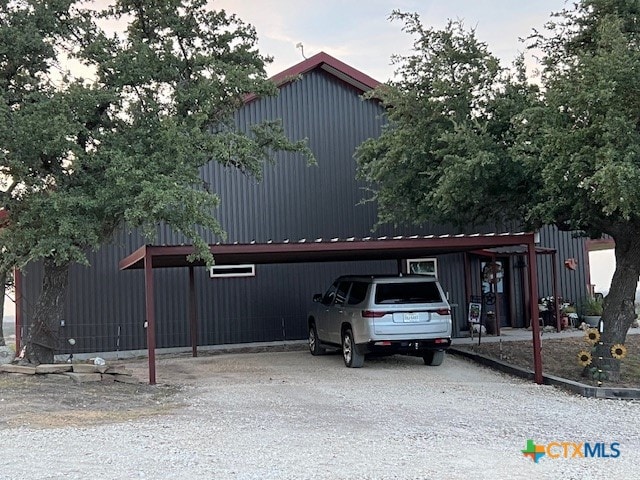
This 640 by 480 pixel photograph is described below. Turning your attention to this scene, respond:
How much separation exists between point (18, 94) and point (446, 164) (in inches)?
298

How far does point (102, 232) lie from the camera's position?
481 inches

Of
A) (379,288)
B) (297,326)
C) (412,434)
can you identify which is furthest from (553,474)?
(297,326)

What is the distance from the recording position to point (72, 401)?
9867 mm

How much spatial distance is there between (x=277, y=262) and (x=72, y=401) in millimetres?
7781

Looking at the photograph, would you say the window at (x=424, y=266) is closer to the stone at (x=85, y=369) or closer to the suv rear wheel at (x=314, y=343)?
the suv rear wheel at (x=314, y=343)

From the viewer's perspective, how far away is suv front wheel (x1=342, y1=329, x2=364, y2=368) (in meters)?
13.0

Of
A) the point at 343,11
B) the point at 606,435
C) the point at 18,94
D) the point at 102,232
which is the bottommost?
the point at 606,435

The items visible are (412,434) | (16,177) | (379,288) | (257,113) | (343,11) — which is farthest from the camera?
(257,113)

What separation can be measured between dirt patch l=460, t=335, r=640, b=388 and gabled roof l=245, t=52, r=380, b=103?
7.61 meters

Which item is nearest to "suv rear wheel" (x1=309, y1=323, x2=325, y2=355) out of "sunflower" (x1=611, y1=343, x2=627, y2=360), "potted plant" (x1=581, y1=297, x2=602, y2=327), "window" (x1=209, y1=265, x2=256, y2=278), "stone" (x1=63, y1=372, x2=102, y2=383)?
"window" (x1=209, y1=265, x2=256, y2=278)

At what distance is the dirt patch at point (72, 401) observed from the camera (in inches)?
342

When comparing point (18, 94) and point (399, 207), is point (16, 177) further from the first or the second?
point (399, 207)

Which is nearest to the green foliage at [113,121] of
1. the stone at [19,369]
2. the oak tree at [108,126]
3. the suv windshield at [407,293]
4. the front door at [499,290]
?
the oak tree at [108,126]

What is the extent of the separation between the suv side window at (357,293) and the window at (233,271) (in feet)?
17.8
